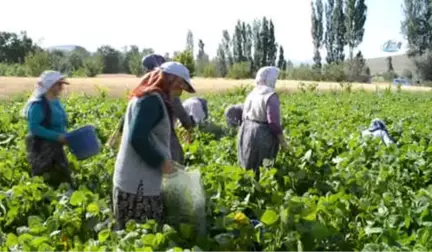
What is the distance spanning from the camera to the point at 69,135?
4.72 m

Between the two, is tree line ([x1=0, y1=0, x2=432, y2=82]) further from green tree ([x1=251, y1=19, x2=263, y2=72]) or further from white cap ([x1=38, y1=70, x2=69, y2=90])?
white cap ([x1=38, y1=70, x2=69, y2=90])

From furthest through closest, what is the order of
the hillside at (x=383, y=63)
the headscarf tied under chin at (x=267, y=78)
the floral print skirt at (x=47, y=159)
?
the hillside at (x=383, y=63) < the headscarf tied under chin at (x=267, y=78) < the floral print skirt at (x=47, y=159)

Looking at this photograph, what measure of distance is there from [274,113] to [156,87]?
2.08m

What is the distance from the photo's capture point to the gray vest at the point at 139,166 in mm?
3268

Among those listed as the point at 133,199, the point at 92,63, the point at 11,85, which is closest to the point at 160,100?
the point at 133,199

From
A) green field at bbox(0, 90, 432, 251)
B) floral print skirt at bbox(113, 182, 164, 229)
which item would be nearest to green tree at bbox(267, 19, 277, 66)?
green field at bbox(0, 90, 432, 251)

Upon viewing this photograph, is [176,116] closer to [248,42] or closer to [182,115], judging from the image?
[182,115]

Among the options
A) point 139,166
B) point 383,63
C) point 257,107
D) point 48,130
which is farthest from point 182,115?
point 383,63

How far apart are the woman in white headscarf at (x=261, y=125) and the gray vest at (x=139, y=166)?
6.20 feet

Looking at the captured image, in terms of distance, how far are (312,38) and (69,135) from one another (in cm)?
5875

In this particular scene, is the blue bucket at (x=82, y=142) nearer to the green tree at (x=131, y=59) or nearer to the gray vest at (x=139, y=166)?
the gray vest at (x=139, y=166)

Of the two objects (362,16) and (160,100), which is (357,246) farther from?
(362,16)

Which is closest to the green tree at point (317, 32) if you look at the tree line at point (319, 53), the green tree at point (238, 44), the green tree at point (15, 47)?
the tree line at point (319, 53)

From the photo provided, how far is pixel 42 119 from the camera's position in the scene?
4.62m
